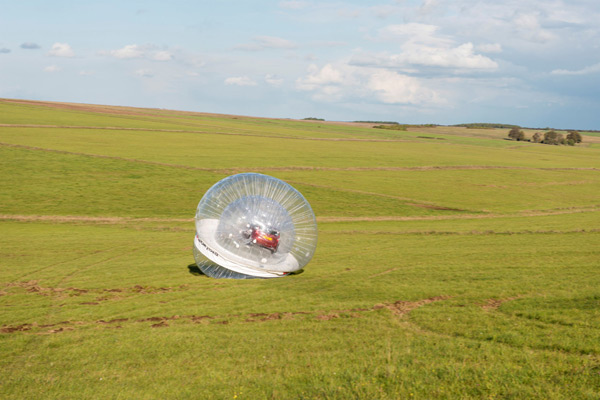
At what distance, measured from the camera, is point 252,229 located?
1928cm

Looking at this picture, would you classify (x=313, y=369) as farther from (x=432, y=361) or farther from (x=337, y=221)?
(x=337, y=221)

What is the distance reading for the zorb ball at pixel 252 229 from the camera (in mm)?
19391

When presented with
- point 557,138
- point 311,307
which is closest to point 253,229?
point 311,307

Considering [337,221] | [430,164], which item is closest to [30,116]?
[430,164]

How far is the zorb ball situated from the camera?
1939 cm

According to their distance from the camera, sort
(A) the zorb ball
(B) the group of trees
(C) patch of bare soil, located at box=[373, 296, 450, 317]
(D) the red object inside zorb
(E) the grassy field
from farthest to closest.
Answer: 1. (B) the group of trees
2. (A) the zorb ball
3. (D) the red object inside zorb
4. (C) patch of bare soil, located at box=[373, 296, 450, 317]
5. (E) the grassy field

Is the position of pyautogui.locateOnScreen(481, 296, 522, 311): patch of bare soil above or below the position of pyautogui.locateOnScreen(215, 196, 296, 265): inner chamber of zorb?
below

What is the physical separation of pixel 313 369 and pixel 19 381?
644 cm

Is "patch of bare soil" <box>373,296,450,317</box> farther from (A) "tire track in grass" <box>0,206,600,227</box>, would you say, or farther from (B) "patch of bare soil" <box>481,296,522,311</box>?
(A) "tire track in grass" <box>0,206,600,227</box>

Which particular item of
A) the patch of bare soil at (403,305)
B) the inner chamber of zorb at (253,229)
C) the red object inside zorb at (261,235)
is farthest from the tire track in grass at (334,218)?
the patch of bare soil at (403,305)

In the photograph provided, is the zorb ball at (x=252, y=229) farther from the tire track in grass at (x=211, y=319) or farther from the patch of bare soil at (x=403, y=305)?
the patch of bare soil at (x=403, y=305)

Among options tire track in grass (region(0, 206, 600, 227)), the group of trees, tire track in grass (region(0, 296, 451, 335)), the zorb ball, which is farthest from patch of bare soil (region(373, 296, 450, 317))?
the group of trees

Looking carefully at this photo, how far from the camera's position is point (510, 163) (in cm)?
8194

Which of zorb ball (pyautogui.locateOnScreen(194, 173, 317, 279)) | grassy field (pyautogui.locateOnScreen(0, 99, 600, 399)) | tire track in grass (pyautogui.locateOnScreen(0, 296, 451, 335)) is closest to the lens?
grassy field (pyautogui.locateOnScreen(0, 99, 600, 399))
